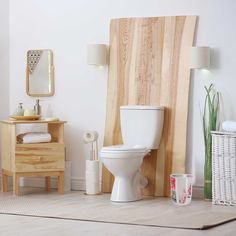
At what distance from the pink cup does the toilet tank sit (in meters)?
0.46

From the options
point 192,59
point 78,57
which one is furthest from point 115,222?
point 78,57

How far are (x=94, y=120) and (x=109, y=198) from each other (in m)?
0.83

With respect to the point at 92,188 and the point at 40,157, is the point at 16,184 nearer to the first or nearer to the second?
the point at 40,157

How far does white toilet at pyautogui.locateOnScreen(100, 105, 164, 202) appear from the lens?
5277mm

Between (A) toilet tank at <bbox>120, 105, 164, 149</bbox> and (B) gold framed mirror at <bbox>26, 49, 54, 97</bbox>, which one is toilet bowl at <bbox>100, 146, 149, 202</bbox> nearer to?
(A) toilet tank at <bbox>120, 105, 164, 149</bbox>

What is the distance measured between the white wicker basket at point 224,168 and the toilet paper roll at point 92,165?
1.12 meters

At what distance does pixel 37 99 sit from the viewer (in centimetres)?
619

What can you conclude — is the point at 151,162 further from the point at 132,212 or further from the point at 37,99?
the point at 37,99

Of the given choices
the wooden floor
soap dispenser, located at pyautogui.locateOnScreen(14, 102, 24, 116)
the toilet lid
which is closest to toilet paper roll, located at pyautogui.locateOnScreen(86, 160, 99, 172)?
the toilet lid

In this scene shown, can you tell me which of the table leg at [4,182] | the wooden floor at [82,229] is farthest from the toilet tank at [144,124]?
the wooden floor at [82,229]

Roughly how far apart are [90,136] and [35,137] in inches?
19.7

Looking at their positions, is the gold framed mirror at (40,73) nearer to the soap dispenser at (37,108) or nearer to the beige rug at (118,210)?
the soap dispenser at (37,108)

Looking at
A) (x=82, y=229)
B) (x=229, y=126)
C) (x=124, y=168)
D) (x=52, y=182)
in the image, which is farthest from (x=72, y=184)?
(x=82, y=229)

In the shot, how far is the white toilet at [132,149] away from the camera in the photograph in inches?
208
